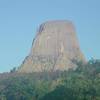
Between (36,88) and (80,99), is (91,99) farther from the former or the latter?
(36,88)

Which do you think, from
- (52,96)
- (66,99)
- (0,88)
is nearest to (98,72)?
(52,96)

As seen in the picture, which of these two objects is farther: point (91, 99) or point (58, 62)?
point (58, 62)

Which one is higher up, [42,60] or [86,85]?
[42,60]

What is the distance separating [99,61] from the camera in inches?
4793

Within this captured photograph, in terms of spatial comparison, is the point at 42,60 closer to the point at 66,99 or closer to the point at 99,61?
the point at 99,61

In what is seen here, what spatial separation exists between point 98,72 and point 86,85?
26507 mm

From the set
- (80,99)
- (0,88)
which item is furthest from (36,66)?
(80,99)

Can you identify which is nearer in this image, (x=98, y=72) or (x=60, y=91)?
(x=60, y=91)

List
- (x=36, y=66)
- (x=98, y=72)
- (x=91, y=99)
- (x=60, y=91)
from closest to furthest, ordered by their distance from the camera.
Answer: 1. (x=91, y=99)
2. (x=60, y=91)
3. (x=98, y=72)
4. (x=36, y=66)

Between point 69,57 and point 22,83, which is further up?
point 69,57

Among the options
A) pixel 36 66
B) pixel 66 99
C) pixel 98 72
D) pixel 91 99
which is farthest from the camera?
pixel 36 66

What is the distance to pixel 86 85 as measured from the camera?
6969 cm

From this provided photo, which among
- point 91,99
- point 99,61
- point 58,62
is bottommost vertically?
point 91,99

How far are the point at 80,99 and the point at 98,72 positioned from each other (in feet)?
106
